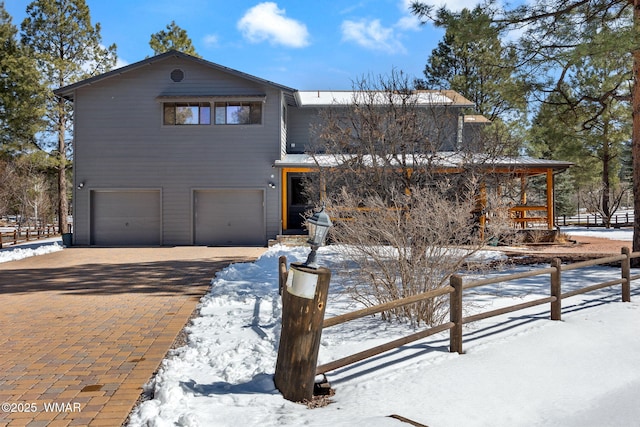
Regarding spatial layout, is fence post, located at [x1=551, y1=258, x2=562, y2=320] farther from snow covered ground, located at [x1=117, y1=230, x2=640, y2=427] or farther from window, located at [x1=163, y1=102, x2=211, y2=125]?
window, located at [x1=163, y1=102, x2=211, y2=125]

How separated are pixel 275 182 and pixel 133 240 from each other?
20.1ft

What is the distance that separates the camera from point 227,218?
59.5 feet

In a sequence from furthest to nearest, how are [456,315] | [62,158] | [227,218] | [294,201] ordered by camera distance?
[62,158] < [294,201] < [227,218] < [456,315]

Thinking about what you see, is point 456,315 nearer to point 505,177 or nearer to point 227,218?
point 505,177

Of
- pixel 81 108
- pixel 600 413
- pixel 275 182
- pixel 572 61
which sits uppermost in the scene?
pixel 81 108

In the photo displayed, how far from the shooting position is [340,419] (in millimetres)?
3516

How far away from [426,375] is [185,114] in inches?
625

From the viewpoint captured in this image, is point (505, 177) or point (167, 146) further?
point (167, 146)

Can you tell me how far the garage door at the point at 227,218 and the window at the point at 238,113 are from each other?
107 inches

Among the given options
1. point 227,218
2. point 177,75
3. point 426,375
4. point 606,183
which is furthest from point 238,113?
point 606,183

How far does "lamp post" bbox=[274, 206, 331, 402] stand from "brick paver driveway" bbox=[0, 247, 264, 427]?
132cm

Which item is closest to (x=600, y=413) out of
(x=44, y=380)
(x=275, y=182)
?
(x=44, y=380)

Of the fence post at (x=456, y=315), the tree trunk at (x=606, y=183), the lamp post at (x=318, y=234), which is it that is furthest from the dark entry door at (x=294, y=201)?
the tree trunk at (x=606, y=183)

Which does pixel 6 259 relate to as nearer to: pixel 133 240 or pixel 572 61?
pixel 133 240
